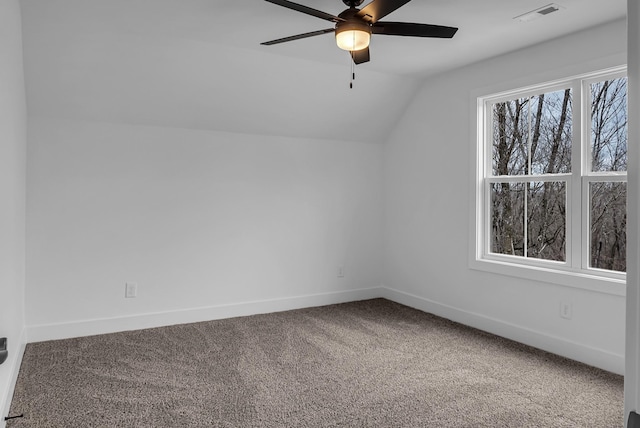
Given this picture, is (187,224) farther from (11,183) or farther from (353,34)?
(353,34)

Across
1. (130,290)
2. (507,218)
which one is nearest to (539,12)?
(507,218)

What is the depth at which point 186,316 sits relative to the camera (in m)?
4.25

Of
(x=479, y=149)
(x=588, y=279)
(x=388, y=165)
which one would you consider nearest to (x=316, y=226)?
(x=388, y=165)

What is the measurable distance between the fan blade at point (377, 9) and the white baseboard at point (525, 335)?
276 cm

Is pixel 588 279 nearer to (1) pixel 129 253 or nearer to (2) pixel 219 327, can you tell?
(2) pixel 219 327

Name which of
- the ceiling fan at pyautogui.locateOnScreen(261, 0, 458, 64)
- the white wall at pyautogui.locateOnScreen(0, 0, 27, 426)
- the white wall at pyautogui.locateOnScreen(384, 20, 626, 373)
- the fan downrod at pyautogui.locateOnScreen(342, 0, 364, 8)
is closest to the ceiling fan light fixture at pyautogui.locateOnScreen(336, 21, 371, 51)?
the ceiling fan at pyautogui.locateOnScreen(261, 0, 458, 64)

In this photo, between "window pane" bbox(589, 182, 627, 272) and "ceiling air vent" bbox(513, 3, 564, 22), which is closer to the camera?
"ceiling air vent" bbox(513, 3, 564, 22)

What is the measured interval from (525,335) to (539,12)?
2.47 metres

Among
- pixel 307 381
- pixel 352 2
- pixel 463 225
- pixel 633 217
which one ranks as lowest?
pixel 307 381

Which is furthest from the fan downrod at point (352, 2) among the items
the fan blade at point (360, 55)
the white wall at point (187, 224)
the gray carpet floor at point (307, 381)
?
the gray carpet floor at point (307, 381)

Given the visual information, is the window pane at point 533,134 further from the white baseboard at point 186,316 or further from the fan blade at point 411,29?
the white baseboard at point 186,316

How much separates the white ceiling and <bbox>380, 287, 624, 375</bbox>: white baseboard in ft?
6.87

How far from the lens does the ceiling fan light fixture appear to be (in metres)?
2.54

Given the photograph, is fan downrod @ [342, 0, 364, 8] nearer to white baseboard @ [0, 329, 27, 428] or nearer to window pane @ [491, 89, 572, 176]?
window pane @ [491, 89, 572, 176]
